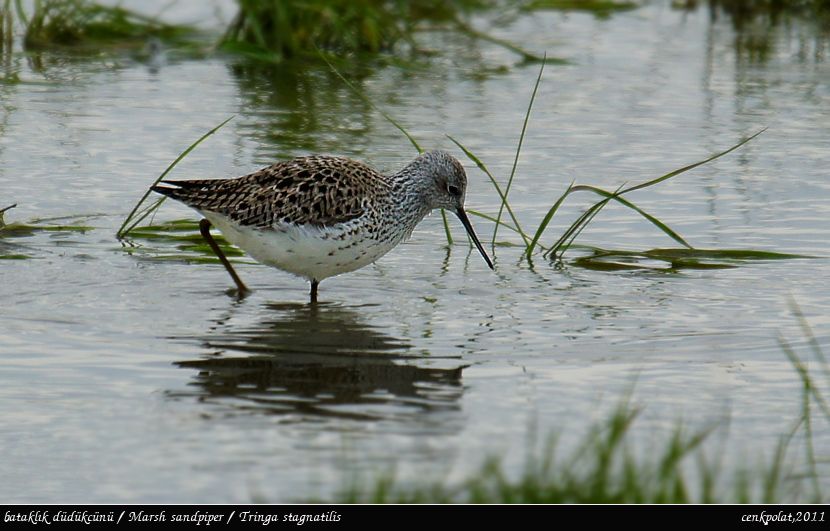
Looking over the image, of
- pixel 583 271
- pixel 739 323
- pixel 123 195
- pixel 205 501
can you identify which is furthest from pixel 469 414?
pixel 123 195

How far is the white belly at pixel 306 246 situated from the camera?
8.05 meters

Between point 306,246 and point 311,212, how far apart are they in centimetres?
20

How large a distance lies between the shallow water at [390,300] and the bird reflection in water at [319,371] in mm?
20

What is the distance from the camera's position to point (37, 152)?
36.8ft

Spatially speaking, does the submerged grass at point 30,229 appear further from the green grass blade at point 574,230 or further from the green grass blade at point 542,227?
the green grass blade at point 574,230

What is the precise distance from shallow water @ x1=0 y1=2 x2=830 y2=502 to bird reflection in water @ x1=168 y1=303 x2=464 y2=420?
0.8 inches

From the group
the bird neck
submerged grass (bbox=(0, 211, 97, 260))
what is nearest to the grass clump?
the bird neck

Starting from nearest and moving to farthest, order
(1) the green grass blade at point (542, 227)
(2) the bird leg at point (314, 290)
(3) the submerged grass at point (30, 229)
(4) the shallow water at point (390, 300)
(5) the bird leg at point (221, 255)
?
(4) the shallow water at point (390, 300), (2) the bird leg at point (314, 290), (5) the bird leg at point (221, 255), (1) the green grass blade at point (542, 227), (3) the submerged grass at point (30, 229)

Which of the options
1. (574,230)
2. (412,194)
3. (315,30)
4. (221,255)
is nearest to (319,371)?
(221,255)

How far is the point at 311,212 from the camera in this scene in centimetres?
811

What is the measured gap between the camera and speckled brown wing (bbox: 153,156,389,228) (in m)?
8.11

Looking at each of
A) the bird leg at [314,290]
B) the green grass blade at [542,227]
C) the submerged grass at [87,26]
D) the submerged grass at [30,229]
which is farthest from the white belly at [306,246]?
the submerged grass at [87,26]

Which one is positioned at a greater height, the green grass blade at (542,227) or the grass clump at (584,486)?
the grass clump at (584,486)
